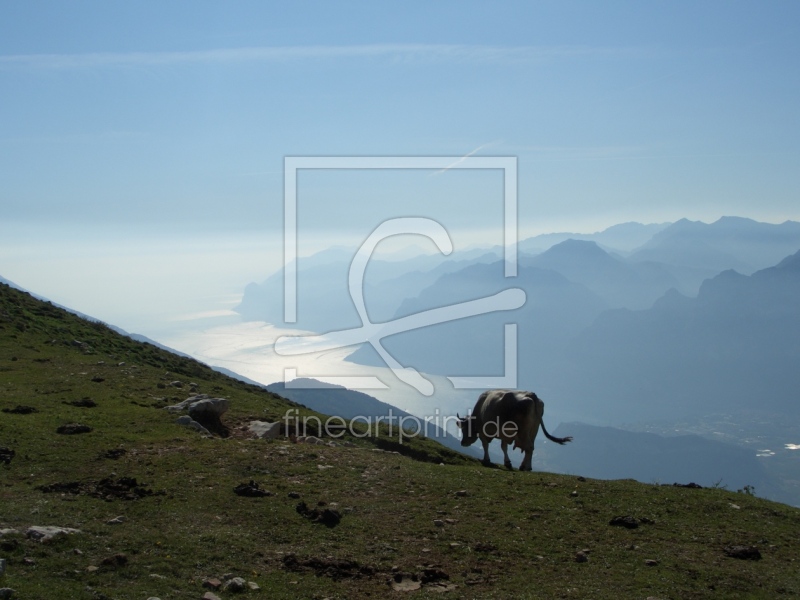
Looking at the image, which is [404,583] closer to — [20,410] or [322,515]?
[322,515]

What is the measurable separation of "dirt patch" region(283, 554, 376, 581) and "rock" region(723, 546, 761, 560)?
21.7 feet

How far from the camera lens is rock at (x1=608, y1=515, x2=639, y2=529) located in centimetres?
1364

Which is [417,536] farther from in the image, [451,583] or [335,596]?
[335,596]

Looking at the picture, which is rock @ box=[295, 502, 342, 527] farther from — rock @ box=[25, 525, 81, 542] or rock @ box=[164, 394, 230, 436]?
rock @ box=[164, 394, 230, 436]

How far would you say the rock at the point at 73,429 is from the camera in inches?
712

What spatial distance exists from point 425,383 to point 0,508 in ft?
86.0

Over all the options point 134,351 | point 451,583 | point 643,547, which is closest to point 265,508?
point 451,583

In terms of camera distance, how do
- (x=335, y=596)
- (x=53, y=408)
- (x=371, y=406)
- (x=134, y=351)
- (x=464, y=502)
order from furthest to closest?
(x=371, y=406)
(x=134, y=351)
(x=53, y=408)
(x=464, y=502)
(x=335, y=596)

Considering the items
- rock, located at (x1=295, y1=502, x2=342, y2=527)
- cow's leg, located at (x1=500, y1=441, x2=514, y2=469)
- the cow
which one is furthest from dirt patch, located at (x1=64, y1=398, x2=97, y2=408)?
cow's leg, located at (x1=500, y1=441, x2=514, y2=469)

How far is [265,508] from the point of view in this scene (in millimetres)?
13641

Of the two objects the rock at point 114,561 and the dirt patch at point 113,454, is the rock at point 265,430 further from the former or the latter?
the rock at point 114,561

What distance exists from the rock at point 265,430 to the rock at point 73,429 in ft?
16.0

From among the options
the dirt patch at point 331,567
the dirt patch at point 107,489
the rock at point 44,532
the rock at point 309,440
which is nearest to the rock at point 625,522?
the dirt patch at point 331,567

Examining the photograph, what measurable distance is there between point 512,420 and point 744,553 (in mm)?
11393
